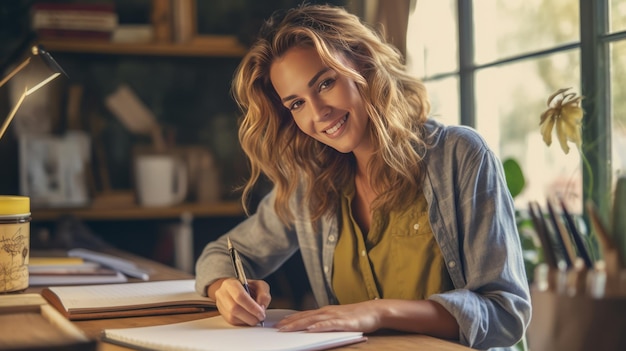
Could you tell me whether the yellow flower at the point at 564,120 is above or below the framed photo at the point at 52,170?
above

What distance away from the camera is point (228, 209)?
3.46 metres

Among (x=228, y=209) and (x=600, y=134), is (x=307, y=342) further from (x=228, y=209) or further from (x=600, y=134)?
(x=228, y=209)

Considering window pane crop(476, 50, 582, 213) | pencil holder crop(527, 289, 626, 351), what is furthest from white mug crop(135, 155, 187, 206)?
pencil holder crop(527, 289, 626, 351)

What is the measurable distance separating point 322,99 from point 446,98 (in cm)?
144

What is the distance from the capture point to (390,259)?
172 centimetres

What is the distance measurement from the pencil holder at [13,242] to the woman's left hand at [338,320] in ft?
1.81

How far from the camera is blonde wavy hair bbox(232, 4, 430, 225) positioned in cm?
Answer: 169

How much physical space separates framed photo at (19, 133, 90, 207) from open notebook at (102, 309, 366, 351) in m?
2.04

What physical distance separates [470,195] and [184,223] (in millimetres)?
2092

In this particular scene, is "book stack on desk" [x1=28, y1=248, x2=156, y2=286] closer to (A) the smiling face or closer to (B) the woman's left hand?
(A) the smiling face

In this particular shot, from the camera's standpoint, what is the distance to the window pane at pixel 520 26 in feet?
7.73

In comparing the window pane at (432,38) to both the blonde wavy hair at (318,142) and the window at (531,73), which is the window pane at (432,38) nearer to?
the window at (531,73)

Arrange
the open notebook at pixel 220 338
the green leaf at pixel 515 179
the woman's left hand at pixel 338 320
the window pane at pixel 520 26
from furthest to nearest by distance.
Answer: the window pane at pixel 520 26, the green leaf at pixel 515 179, the woman's left hand at pixel 338 320, the open notebook at pixel 220 338

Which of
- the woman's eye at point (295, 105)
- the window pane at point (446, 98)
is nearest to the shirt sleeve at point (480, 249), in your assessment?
the woman's eye at point (295, 105)
